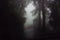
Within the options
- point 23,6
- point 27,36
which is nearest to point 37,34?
point 27,36

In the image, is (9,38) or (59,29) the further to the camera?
(59,29)

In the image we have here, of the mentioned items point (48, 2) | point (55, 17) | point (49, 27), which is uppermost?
point (48, 2)

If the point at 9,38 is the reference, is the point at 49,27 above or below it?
above

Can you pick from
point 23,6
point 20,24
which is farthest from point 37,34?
point 23,6

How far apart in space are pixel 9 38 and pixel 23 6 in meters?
0.40

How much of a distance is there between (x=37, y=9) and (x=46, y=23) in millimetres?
200

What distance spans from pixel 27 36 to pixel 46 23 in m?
0.28

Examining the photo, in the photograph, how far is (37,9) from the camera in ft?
6.24

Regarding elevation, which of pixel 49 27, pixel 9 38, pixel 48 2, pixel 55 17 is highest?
pixel 48 2

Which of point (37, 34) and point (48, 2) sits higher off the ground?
point (48, 2)

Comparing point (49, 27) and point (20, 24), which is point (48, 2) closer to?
point (49, 27)

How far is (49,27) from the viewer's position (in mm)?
1938

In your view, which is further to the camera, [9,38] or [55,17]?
[55,17]

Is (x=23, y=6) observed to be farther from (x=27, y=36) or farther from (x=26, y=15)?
(x=27, y=36)
